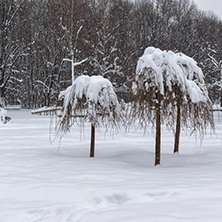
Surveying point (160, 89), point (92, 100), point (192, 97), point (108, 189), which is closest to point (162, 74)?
point (160, 89)

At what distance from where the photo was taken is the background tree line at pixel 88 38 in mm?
23859

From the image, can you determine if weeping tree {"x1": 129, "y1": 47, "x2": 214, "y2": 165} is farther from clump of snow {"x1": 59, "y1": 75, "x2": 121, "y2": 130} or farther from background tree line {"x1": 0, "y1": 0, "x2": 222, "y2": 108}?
background tree line {"x1": 0, "y1": 0, "x2": 222, "y2": 108}

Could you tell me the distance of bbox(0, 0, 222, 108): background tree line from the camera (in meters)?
23.9

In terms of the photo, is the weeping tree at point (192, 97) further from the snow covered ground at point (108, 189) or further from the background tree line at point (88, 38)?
the background tree line at point (88, 38)

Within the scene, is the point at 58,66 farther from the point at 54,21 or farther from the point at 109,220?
the point at 109,220

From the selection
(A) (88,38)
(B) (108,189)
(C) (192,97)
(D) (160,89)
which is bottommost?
(B) (108,189)

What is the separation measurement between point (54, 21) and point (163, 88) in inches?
867

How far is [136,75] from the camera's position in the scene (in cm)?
591

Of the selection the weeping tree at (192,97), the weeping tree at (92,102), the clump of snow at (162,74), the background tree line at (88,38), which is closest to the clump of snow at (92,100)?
the weeping tree at (92,102)

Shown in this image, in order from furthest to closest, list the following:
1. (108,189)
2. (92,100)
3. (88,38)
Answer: (88,38), (92,100), (108,189)

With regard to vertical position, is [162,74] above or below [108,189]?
above

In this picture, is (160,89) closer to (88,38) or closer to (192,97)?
(192,97)

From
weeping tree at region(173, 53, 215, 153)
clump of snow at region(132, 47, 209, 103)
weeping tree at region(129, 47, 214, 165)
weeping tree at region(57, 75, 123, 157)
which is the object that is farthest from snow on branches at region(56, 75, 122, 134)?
weeping tree at region(173, 53, 215, 153)

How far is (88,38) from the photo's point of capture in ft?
81.3
